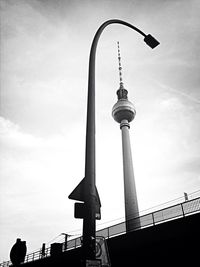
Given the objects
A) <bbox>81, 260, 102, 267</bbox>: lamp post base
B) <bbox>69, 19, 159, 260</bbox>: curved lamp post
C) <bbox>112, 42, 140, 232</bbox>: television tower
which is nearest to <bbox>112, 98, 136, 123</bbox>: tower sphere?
<bbox>112, 42, 140, 232</bbox>: television tower

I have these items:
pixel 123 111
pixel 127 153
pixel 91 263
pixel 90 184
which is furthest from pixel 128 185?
pixel 91 263

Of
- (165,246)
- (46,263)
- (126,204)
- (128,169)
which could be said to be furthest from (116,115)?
(165,246)

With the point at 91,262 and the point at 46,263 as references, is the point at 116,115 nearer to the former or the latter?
the point at 46,263

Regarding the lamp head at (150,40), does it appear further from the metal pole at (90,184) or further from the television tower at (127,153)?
the television tower at (127,153)

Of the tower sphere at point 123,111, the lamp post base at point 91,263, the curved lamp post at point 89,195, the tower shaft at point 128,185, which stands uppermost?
the tower sphere at point 123,111

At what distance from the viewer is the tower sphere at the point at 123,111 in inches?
2157

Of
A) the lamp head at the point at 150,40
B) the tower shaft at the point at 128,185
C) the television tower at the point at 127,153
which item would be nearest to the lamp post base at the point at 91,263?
the lamp head at the point at 150,40

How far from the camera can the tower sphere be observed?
5478 cm

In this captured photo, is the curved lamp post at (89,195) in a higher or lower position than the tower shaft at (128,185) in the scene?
lower

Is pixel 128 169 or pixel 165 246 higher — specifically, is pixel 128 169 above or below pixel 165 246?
above

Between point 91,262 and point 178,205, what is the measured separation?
45.5 ft

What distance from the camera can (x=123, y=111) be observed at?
54688 millimetres

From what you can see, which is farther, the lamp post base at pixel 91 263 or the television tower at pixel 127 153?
the television tower at pixel 127 153

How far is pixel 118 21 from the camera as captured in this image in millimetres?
8062
